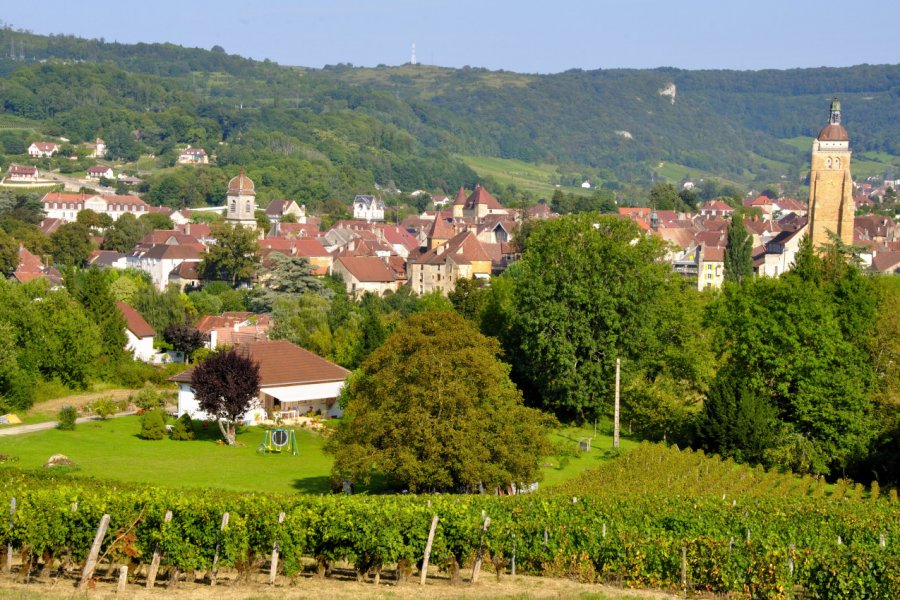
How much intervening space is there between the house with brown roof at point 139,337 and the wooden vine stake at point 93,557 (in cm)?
4200

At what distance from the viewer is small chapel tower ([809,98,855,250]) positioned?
104m

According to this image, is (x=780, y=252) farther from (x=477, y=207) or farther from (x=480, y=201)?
(x=480, y=201)

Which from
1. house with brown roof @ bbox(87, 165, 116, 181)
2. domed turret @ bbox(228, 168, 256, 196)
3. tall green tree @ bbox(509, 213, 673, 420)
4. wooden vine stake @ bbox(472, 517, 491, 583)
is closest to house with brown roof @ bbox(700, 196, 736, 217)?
domed turret @ bbox(228, 168, 256, 196)

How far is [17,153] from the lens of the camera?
19762cm

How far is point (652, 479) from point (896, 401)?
550 inches

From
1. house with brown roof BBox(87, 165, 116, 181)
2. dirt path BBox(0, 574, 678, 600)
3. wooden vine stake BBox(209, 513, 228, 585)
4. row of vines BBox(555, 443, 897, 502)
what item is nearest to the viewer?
dirt path BBox(0, 574, 678, 600)

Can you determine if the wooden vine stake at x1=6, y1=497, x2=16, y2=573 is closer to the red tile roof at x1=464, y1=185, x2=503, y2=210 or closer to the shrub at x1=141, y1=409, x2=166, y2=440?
the shrub at x1=141, y1=409, x2=166, y2=440

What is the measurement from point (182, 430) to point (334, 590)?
23.0m

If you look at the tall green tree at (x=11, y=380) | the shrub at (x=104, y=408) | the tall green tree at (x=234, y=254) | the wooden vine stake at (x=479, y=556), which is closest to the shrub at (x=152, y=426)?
the shrub at (x=104, y=408)

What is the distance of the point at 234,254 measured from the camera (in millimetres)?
93812

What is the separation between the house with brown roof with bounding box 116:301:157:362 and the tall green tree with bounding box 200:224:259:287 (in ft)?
91.3

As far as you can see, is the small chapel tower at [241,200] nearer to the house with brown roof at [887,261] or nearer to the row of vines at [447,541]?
the house with brown roof at [887,261]

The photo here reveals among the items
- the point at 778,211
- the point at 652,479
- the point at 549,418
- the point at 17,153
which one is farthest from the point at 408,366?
the point at 17,153

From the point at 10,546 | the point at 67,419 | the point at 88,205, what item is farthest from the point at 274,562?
the point at 88,205
